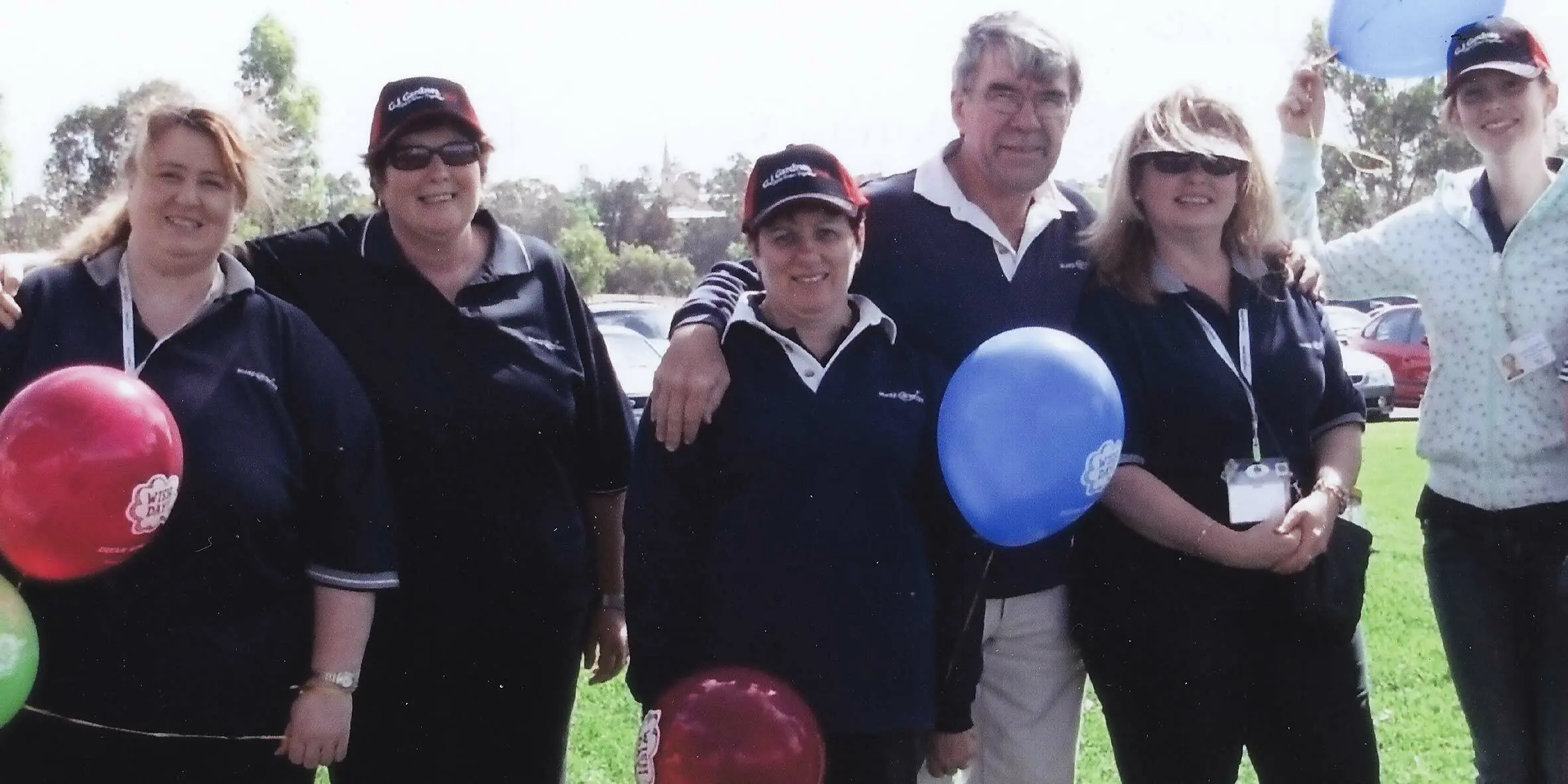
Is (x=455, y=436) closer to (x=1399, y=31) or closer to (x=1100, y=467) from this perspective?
(x=1100, y=467)

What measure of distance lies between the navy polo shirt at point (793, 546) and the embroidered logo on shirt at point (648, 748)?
4.7 inches

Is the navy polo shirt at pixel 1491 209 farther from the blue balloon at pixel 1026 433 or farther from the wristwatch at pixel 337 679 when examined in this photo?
the wristwatch at pixel 337 679

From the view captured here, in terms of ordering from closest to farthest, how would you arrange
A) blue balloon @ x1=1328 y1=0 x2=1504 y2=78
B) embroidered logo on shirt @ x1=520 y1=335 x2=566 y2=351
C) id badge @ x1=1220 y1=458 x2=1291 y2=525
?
id badge @ x1=1220 y1=458 x2=1291 y2=525 → embroidered logo on shirt @ x1=520 y1=335 x2=566 y2=351 → blue balloon @ x1=1328 y1=0 x2=1504 y2=78

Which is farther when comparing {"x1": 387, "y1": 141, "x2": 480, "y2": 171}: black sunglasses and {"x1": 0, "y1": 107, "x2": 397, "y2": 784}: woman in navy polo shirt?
{"x1": 387, "y1": 141, "x2": 480, "y2": 171}: black sunglasses

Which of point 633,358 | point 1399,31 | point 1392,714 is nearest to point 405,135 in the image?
point 1399,31

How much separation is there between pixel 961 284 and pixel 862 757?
1.11 metres

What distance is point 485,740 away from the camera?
296 centimetres

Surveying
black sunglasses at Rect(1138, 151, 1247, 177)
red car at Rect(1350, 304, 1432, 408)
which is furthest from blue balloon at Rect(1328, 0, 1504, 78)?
red car at Rect(1350, 304, 1432, 408)

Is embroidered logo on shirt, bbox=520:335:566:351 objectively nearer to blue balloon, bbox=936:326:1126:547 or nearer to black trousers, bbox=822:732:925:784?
blue balloon, bbox=936:326:1126:547

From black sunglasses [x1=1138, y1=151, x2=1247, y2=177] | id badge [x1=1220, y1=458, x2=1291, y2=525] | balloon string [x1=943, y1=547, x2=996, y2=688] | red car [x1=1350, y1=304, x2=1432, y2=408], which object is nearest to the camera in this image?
balloon string [x1=943, y1=547, x2=996, y2=688]

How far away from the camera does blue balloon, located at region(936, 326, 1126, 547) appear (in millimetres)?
2404

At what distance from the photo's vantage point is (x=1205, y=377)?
2.75m

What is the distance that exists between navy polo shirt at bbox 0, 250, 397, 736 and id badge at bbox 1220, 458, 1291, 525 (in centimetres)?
181

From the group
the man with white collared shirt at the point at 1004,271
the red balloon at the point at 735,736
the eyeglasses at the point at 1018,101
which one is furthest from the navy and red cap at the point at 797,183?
the red balloon at the point at 735,736
